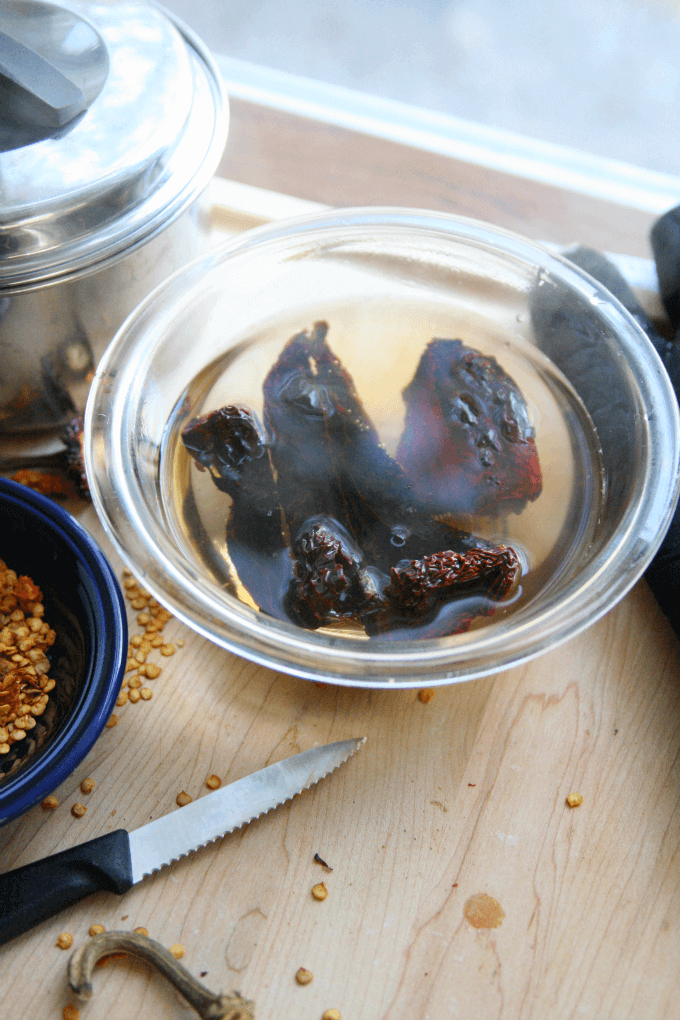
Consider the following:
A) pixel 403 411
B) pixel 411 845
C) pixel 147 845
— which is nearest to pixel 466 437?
pixel 403 411

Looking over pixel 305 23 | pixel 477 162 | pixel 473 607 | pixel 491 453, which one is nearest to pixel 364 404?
pixel 491 453

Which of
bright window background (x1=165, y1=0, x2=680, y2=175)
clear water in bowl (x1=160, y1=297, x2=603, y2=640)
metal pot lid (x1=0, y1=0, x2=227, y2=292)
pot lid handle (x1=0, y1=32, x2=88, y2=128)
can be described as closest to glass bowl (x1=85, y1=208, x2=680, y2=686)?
clear water in bowl (x1=160, y1=297, x2=603, y2=640)

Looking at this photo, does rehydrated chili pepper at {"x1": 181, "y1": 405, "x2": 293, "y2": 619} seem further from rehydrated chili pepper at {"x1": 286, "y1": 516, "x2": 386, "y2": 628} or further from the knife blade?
the knife blade

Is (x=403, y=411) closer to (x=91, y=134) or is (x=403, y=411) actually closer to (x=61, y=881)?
(x=91, y=134)

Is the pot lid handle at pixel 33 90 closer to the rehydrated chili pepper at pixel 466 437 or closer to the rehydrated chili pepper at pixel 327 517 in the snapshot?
the rehydrated chili pepper at pixel 327 517

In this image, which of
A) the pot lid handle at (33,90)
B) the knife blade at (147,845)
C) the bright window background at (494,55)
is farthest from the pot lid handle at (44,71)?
the bright window background at (494,55)
